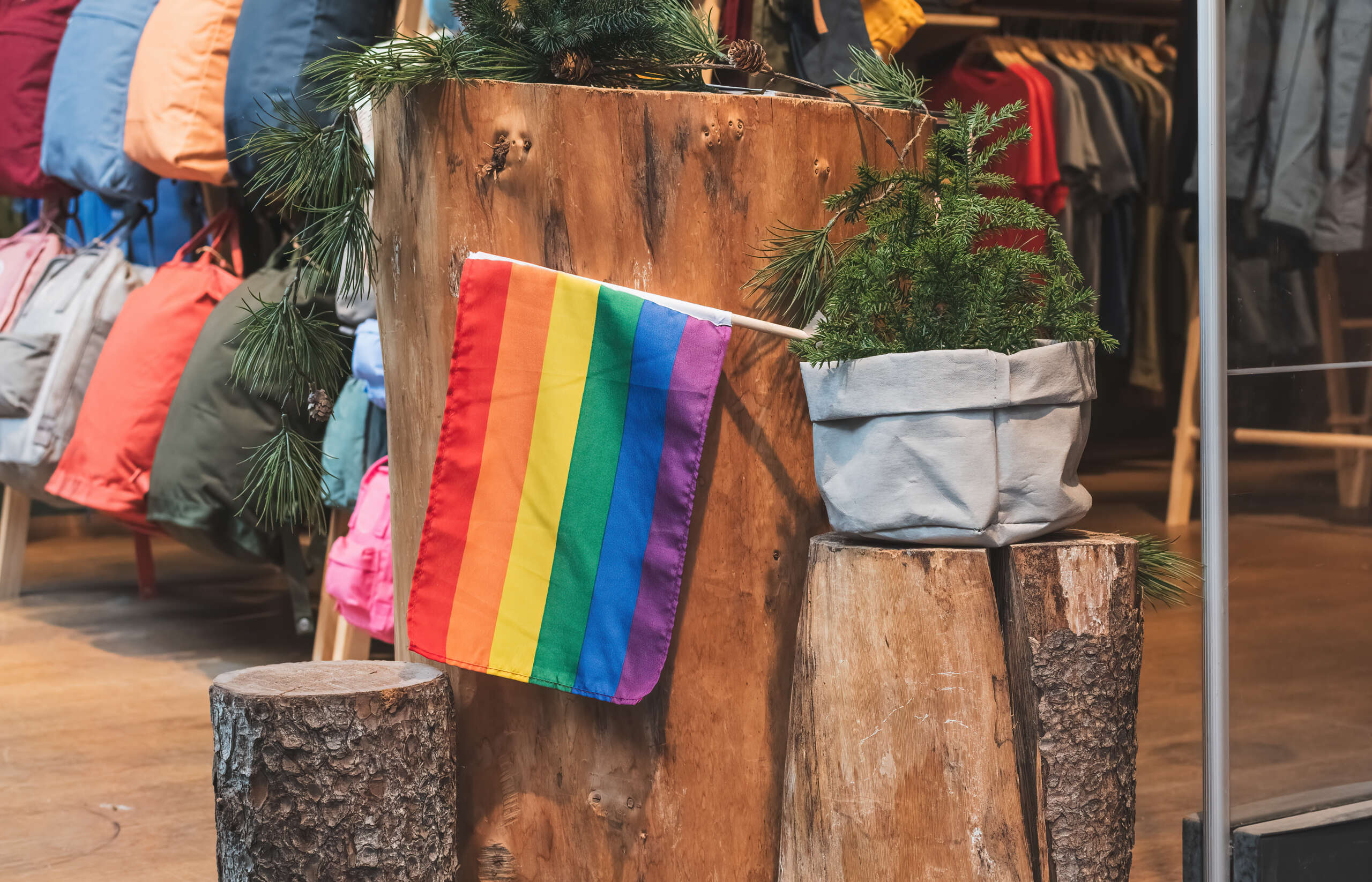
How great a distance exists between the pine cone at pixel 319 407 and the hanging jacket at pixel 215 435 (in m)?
0.90

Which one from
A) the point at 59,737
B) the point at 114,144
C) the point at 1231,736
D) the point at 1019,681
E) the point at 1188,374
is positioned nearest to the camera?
the point at 1019,681

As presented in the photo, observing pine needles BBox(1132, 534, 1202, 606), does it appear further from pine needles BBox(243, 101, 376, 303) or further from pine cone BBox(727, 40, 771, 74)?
pine needles BBox(243, 101, 376, 303)

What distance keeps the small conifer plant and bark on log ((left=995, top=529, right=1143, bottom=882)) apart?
0.23 m

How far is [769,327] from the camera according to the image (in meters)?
1.40

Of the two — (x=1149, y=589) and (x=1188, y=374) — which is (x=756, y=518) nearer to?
(x=1149, y=589)

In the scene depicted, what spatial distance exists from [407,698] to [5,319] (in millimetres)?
2451

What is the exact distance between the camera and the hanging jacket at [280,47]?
2.45 meters

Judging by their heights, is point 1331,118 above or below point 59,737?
above

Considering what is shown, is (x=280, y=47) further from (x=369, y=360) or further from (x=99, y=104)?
(x=99, y=104)

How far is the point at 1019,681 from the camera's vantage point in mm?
1281

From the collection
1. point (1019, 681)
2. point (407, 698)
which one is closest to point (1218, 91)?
point (1019, 681)

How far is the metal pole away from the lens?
1.34 meters

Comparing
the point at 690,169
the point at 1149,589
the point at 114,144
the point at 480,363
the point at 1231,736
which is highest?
the point at 114,144

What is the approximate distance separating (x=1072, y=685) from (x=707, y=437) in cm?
48
